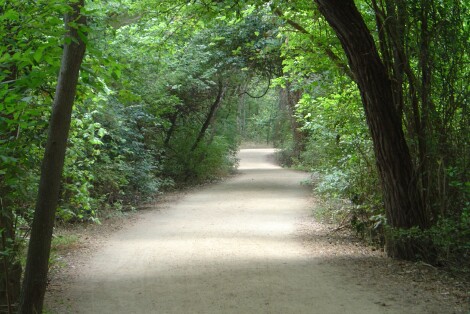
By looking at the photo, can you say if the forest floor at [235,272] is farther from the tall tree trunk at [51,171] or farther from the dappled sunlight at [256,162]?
the dappled sunlight at [256,162]

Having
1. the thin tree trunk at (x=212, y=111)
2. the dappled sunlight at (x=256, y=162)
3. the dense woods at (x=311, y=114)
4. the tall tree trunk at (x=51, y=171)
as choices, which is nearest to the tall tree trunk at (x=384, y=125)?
the dense woods at (x=311, y=114)

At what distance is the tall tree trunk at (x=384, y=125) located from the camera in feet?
30.5

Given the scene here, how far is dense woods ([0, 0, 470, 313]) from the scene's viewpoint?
5723 mm

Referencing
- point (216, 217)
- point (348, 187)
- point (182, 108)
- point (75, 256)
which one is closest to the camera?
point (75, 256)

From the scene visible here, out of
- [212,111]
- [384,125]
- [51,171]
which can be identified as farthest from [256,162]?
[51,171]

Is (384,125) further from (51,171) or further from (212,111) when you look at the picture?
(212,111)

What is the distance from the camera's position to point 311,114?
13703mm

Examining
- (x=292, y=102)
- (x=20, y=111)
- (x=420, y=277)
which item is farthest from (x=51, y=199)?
(x=292, y=102)

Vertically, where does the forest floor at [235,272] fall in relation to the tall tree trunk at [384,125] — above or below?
below

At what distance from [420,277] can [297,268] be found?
6.33 ft

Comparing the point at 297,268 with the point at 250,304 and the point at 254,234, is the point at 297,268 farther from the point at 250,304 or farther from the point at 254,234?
the point at 254,234

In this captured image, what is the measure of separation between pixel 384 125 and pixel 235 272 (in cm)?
348

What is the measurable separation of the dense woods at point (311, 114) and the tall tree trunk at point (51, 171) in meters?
0.01

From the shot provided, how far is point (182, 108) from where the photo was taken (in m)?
25.4
